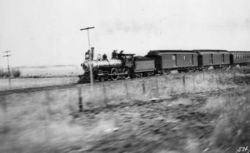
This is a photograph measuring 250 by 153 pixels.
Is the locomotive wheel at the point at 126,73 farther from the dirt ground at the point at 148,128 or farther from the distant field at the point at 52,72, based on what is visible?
the distant field at the point at 52,72

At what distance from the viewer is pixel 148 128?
27.4 ft

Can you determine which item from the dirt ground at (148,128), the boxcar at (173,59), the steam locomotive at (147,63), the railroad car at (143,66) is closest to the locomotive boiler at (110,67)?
the steam locomotive at (147,63)

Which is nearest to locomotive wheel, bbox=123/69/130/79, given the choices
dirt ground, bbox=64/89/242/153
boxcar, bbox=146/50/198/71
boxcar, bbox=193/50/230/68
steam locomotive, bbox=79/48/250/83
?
steam locomotive, bbox=79/48/250/83

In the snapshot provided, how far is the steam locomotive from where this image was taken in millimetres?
23355

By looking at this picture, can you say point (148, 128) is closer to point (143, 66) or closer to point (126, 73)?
point (126, 73)

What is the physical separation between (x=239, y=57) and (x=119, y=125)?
3890 centimetres

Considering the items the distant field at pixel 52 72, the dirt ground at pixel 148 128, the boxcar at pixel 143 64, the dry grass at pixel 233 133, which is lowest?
the dirt ground at pixel 148 128

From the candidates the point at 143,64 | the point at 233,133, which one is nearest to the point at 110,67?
the point at 143,64

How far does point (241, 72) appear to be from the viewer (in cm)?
3028

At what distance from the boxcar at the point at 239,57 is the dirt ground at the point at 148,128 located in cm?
3151

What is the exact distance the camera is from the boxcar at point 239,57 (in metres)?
40.9

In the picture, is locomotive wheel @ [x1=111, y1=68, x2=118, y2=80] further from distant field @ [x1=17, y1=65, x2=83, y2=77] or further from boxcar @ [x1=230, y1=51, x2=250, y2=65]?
distant field @ [x1=17, y1=65, x2=83, y2=77]

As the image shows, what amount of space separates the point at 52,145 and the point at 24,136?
51.0 inches

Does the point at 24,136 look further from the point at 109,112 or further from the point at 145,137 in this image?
the point at 109,112
